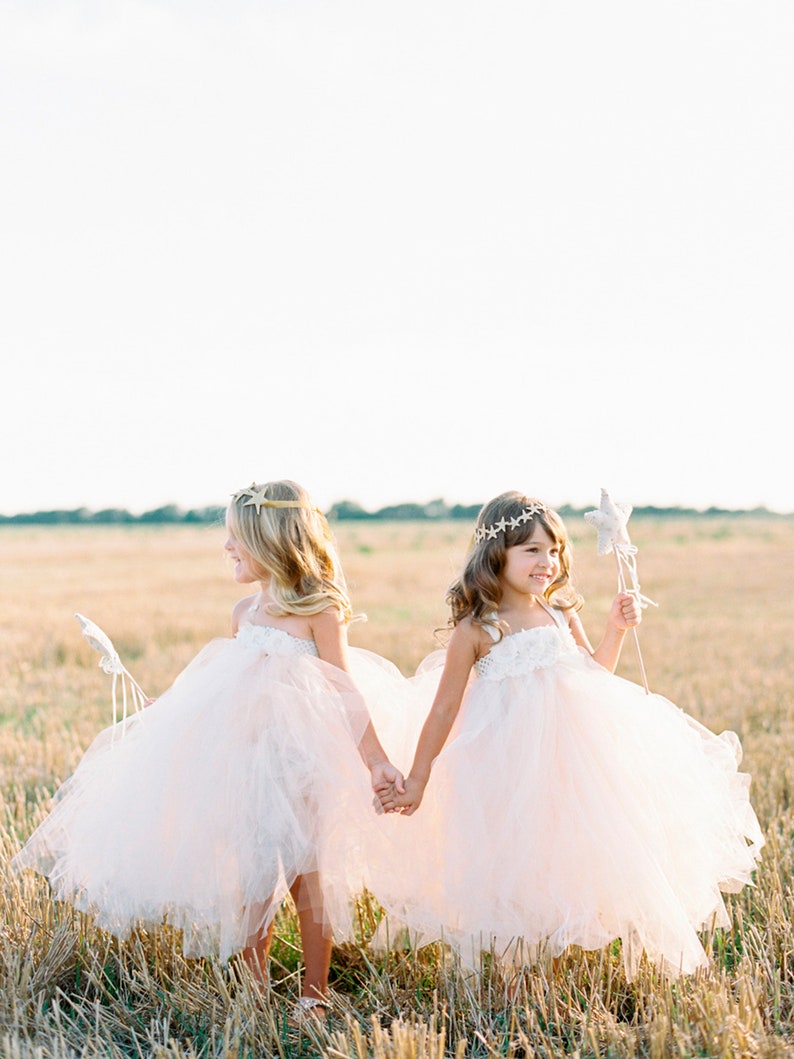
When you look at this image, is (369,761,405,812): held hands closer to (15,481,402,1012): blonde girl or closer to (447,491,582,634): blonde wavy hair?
(15,481,402,1012): blonde girl

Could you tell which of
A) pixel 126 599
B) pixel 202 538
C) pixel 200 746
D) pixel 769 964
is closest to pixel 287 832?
pixel 200 746

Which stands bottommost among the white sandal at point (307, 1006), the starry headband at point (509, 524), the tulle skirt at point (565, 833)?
the white sandal at point (307, 1006)

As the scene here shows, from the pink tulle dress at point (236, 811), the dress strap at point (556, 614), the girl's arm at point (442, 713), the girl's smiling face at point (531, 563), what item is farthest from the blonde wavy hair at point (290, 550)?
the dress strap at point (556, 614)

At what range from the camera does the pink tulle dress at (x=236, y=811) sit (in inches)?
149

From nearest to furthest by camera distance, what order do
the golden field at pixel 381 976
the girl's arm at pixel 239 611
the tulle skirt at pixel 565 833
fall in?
the golden field at pixel 381 976 → the tulle skirt at pixel 565 833 → the girl's arm at pixel 239 611

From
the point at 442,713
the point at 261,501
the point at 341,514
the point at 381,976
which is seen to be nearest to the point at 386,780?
the point at 442,713

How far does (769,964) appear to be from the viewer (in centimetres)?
386

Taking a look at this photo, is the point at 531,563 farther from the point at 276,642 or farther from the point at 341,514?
the point at 341,514

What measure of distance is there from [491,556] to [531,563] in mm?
166

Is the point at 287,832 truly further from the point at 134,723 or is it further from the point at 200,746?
the point at 134,723

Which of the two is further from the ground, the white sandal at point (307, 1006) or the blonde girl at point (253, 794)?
the blonde girl at point (253, 794)

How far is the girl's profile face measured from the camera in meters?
4.27

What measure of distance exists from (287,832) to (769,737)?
5215 millimetres

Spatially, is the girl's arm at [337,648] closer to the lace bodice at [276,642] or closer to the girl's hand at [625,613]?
the lace bodice at [276,642]
